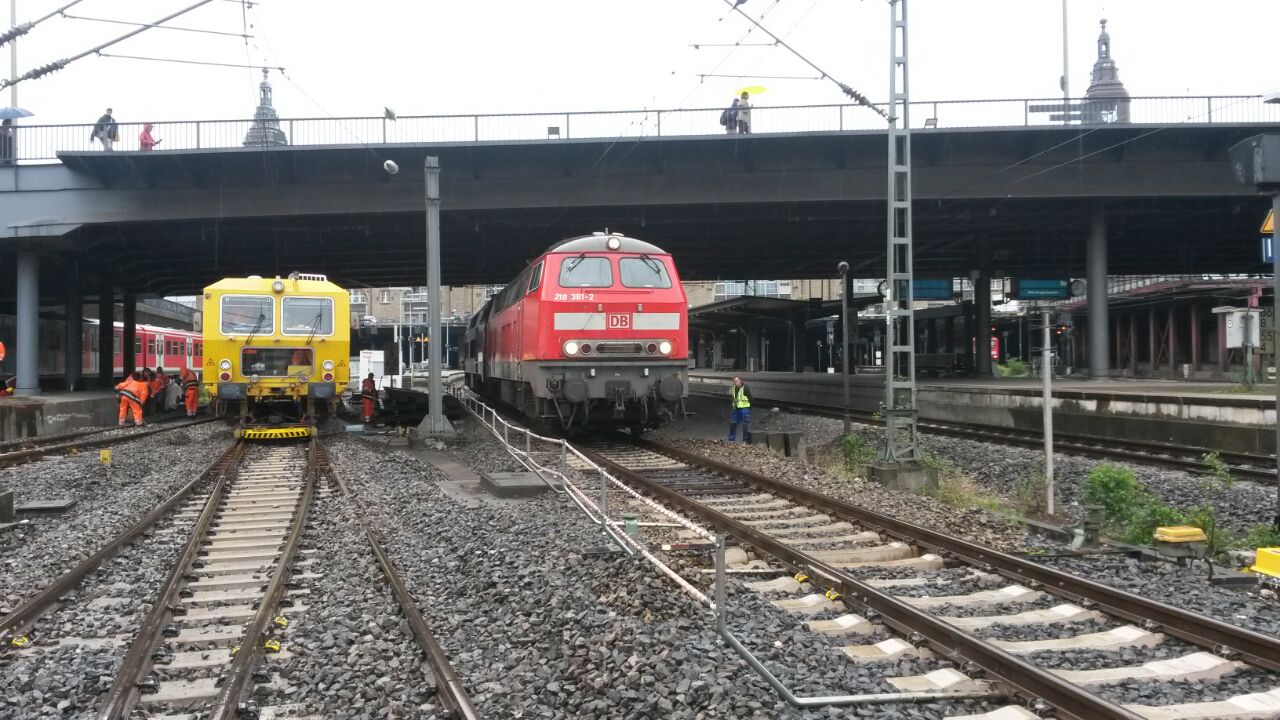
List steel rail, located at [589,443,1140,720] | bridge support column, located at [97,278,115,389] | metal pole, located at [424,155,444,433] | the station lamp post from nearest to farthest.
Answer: steel rail, located at [589,443,1140,720] < the station lamp post < metal pole, located at [424,155,444,433] < bridge support column, located at [97,278,115,389]

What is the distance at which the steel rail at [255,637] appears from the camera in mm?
4656

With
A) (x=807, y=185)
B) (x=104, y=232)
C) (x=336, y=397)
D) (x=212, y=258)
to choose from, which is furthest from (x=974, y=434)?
(x=212, y=258)

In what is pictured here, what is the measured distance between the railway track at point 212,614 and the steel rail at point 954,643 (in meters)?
2.73

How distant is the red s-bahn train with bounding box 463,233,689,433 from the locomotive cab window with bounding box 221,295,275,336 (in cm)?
531

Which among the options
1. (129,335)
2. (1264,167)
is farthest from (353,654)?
(129,335)

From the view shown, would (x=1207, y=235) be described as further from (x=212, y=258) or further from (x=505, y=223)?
(x=212, y=258)

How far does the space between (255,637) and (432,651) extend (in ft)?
3.82

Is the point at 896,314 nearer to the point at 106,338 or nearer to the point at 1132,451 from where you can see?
the point at 1132,451

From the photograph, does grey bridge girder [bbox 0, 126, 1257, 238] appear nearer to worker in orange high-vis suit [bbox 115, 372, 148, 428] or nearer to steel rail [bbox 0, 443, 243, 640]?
worker in orange high-vis suit [bbox 115, 372, 148, 428]

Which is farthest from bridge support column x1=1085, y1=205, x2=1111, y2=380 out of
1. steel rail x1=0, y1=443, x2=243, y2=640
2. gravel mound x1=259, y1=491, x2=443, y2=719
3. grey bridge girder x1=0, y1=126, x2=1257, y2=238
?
gravel mound x1=259, y1=491, x2=443, y2=719

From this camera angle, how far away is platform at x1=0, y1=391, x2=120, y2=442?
64.8 feet

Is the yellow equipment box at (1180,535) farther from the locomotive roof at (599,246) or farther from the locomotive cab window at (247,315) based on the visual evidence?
the locomotive cab window at (247,315)

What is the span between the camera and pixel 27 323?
24578 millimetres

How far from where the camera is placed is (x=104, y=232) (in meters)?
24.5
